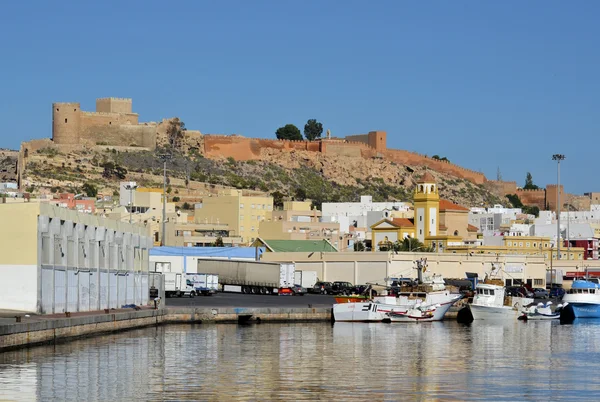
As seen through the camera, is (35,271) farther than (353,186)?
No

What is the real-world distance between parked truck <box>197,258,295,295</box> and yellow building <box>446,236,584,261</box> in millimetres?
32186

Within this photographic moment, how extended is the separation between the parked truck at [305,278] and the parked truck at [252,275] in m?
3.35

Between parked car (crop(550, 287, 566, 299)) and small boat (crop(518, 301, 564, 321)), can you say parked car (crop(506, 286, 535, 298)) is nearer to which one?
parked car (crop(550, 287, 566, 299))

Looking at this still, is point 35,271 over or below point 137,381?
over

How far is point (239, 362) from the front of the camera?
133 feet

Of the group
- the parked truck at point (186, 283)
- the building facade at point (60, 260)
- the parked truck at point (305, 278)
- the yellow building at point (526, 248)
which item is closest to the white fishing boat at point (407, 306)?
the building facade at point (60, 260)

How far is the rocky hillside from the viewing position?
488 feet

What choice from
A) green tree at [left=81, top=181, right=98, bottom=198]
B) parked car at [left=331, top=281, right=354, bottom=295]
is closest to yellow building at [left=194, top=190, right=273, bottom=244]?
green tree at [left=81, top=181, right=98, bottom=198]

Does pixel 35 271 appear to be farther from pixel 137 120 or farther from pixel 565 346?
pixel 137 120

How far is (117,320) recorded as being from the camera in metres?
50.1

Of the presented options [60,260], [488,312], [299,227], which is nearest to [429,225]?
[299,227]

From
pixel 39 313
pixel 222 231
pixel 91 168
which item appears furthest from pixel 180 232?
pixel 39 313

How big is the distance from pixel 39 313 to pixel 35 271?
1.77m

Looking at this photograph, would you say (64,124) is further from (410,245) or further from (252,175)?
(410,245)
